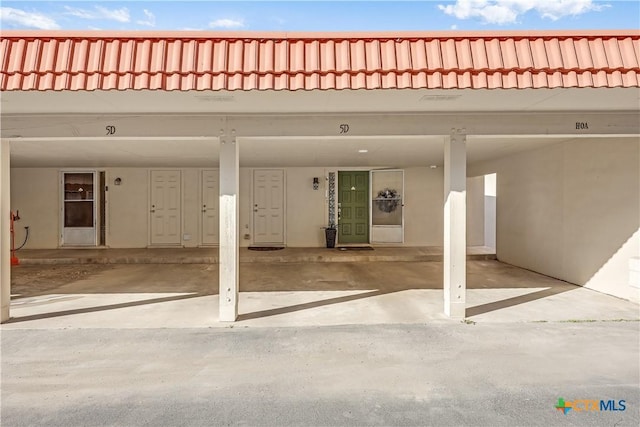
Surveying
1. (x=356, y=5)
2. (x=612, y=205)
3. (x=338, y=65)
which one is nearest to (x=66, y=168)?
(x=356, y=5)

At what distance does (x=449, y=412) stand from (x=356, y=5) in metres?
8.28

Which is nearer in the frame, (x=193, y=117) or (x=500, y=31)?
(x=500, y=31)

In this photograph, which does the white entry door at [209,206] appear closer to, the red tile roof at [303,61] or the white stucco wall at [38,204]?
the white stucco wall at [38,204]

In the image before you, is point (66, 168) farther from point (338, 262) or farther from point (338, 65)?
point (338, 65)

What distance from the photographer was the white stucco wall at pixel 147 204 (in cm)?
1083

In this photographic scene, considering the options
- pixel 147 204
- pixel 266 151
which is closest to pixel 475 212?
pixel 266 151

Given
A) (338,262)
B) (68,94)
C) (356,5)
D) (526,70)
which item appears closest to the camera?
(526,70)

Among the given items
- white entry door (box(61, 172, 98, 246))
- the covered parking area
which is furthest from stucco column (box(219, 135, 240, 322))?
white entry door (box(61, 172, 98, 246))

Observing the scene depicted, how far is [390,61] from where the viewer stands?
3.32m

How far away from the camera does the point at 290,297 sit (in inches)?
227

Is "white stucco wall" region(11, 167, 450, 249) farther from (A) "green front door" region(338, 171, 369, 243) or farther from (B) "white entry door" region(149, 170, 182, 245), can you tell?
(A) "green front door" region(338, 171, 369, 243)

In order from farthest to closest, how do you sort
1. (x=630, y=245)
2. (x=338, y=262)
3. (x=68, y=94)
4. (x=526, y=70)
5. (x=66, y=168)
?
1. (x=66, y=168)
2. (x=338, y=262)
3. (x=630, y=245)
4. (x=68, y=94)
5. (x=526, y=70)

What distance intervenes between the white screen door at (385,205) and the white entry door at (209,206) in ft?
15.4

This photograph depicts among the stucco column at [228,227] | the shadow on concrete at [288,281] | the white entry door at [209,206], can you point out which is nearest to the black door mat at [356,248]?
the shadow on concrete at [288,281]
